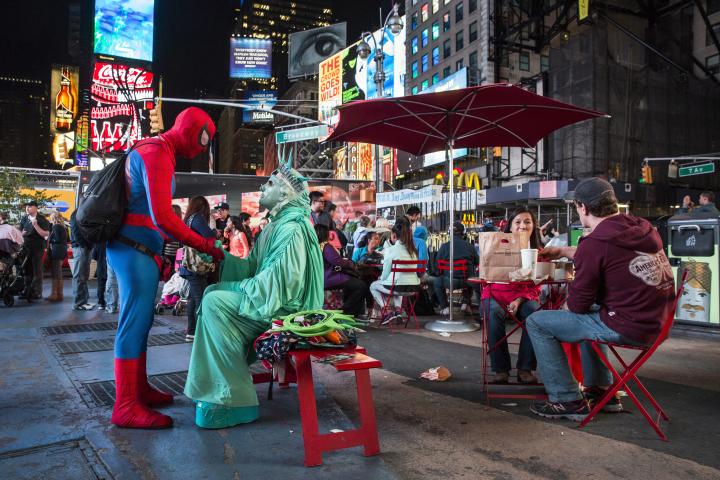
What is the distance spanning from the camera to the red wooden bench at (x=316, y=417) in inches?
113

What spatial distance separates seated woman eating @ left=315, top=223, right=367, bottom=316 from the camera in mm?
7367

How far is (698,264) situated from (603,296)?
5.12 metres

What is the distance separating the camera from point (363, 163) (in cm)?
4409

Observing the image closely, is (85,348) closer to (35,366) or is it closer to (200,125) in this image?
(35,366)

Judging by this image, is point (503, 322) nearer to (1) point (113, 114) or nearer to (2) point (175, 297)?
(2) point (175, 297)

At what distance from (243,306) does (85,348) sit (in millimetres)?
3708

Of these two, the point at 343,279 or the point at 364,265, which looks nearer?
the point at 343,279

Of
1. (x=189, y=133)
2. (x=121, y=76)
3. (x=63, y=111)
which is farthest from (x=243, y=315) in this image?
(x=63, y=111)

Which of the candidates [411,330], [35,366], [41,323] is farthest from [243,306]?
[41,323]

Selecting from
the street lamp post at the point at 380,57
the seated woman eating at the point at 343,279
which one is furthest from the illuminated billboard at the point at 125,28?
the seated woman eating at the point at 343,279

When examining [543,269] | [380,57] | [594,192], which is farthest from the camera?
[380,57]

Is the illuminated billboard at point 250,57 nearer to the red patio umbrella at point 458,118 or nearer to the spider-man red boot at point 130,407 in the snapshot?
the red patio umbrella at point 458,118

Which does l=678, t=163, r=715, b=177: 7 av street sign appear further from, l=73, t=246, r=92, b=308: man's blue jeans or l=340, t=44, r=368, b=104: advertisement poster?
l=73, t=246, r=92, b=308: man's blue jeans

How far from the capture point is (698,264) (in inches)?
293
